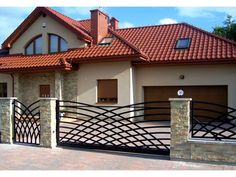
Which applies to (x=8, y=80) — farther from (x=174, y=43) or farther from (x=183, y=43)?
(x=183, y=43)

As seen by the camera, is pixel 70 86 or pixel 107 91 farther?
pixel 70 86

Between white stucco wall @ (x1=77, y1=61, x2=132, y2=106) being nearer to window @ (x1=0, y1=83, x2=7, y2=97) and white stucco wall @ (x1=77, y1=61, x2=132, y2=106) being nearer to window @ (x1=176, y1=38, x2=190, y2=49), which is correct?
window @ (x1=176, y1=38, x2=190, y2=49)

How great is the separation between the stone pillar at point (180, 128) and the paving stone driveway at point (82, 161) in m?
0.32

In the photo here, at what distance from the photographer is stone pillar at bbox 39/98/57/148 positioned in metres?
9.01

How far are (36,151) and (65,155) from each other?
44.5 inches

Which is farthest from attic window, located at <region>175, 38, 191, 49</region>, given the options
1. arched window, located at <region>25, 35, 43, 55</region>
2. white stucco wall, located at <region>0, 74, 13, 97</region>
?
white stucco wall, located at <region>0, 74, 13, 97</region>

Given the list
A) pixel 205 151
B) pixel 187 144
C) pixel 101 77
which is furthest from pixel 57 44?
pixel 205 151

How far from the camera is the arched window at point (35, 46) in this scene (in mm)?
19297

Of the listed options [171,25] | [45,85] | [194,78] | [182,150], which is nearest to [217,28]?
[171,25]

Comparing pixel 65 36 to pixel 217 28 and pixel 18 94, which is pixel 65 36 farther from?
pixel 217 28

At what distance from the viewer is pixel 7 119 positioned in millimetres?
9938

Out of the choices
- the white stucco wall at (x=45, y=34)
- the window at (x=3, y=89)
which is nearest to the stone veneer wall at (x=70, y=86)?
the white stucco wall at (x=45, y=34)

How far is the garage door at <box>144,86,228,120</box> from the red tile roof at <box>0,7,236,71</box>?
64.4 inches

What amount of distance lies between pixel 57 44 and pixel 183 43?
798 cm
